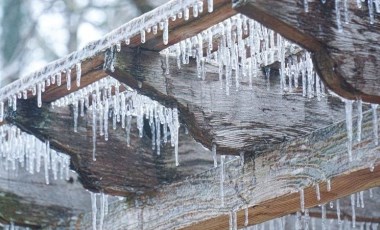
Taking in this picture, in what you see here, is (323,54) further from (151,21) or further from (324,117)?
(324,117)

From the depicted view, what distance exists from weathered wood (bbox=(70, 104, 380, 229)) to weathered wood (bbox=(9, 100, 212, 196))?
0.10 metres

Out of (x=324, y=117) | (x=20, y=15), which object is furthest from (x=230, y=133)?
(x=20, y=15)

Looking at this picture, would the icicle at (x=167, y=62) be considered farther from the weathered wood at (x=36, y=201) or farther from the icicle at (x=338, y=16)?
the weathered wood at (x=36, y=201)

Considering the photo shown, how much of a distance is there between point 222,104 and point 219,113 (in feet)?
0.12

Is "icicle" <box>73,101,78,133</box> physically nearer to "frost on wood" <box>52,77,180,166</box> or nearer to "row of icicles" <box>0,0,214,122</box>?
"frost on wood" <box>52,77,180,166</box>

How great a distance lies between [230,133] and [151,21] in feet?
1.90

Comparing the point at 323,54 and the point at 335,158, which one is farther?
the point at 335,158

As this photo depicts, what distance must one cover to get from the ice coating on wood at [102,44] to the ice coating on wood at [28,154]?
36 cm

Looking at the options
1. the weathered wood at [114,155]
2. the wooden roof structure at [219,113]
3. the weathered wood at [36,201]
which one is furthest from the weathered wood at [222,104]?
the weathered wood at [36,201]

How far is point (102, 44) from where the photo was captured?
3.29 metres

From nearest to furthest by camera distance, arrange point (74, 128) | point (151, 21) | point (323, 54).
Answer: point (323, 54) < point (151, 21) < point (74, 128)

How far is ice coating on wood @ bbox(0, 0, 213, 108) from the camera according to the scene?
2.98 metres

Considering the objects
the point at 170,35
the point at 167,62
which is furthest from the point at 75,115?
the point at 170,35

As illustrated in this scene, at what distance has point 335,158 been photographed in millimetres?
3193
